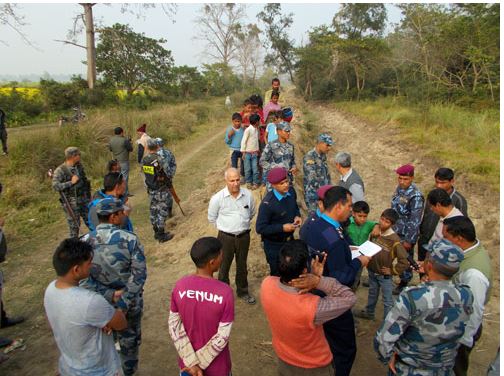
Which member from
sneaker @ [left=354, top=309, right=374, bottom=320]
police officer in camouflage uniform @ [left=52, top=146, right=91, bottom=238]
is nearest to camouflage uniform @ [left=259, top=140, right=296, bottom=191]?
sneaker @ [left=354, top=309, right=374, bottom=320]

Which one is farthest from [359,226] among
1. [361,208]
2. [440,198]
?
[440,198]

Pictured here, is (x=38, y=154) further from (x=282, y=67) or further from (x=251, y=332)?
(x=282, y=67)

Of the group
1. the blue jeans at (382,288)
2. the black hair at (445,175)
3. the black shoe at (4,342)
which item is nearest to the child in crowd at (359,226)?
the blue jeans at (382,288)

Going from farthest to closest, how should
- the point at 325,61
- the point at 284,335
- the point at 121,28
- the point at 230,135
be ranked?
the point at 325,61
the point at 121,28
the point at 230,135
the point at 284,335

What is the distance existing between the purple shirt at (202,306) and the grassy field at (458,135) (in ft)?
27.3

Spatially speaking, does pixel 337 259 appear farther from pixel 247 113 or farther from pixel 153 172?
pixel 247 113

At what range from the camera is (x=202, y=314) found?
2.19 metres

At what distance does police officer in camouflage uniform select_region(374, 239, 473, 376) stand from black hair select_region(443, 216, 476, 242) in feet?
1.94

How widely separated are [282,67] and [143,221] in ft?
104

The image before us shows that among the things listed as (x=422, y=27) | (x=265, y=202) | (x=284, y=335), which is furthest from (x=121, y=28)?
(x=284, y=335)

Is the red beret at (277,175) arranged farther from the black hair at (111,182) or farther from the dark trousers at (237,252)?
the black hair at (111,182)

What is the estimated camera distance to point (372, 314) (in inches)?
163

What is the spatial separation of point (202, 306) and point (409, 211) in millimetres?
3018

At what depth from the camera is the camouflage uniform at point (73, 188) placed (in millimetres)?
5371
